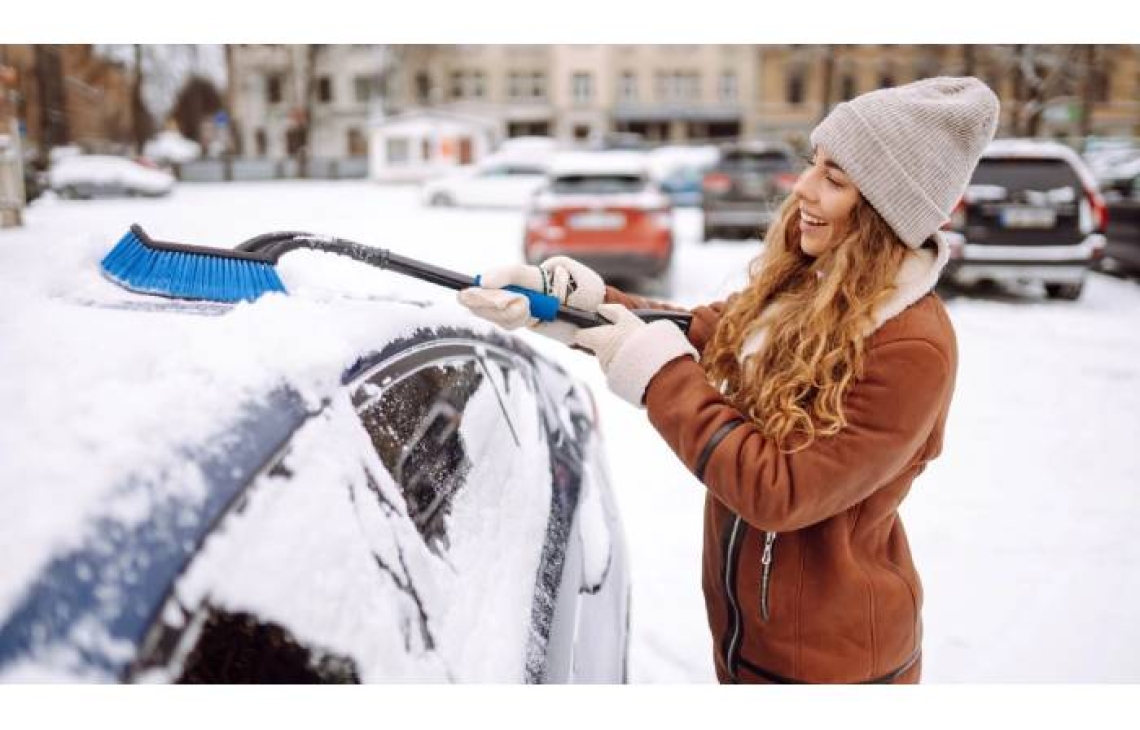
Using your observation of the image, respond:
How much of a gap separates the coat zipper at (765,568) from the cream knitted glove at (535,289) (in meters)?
0.49

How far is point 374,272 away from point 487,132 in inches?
1022

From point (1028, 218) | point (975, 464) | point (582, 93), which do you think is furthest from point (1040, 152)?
point (582, 93)

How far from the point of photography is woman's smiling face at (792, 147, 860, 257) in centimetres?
127

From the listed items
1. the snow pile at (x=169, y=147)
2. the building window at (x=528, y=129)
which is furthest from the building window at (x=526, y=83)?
the snow pile at (x=169, y=147)

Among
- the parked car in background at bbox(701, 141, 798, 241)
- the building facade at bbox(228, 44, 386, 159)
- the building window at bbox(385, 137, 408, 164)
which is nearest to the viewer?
the building facade at bbox(228, 44, 386, 159)

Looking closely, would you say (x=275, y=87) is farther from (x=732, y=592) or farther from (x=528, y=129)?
(x=528, y=129)

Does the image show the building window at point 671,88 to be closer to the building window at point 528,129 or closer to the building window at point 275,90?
the building window at point 528,129

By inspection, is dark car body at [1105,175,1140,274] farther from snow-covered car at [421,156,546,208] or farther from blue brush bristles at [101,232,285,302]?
snow-covered car at [421,156,546,208]

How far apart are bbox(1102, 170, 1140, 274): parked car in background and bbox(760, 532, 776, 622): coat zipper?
16.9 ft

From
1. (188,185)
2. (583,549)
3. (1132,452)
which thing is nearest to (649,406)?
(583,549)

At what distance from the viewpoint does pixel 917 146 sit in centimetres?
119

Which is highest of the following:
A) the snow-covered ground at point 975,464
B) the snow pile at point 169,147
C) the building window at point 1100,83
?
the building window at point 1100,83

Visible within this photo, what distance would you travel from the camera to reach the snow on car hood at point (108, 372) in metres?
0.74

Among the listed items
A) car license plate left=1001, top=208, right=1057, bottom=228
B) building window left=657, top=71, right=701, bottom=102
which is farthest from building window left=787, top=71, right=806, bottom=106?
building window left=657, top=71, right=701, bottom=102
